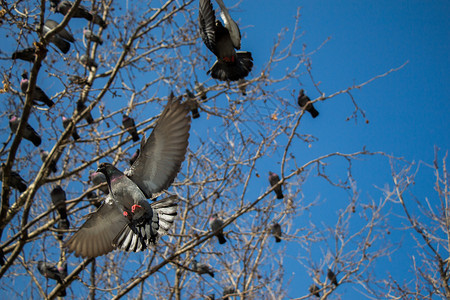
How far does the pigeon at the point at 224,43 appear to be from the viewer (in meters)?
3.13

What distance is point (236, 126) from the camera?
542cm

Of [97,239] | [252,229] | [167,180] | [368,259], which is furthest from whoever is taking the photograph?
[252,229]

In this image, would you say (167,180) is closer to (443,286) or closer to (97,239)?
(97,239)

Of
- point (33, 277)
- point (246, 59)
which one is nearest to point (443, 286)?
point (246, 59)

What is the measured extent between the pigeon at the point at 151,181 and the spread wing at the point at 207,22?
0.74m

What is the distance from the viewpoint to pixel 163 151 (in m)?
3.05

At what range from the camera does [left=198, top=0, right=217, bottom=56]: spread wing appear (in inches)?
122

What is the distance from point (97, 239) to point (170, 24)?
369 centimetres

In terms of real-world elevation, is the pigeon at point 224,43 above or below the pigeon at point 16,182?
above

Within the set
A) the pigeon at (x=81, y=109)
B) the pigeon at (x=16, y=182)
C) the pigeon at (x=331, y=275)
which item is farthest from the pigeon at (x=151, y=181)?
the pigeon at (x=331, y=275)

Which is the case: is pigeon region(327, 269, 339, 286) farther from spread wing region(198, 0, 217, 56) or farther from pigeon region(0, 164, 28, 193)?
pigeon region(0, 164, 28, 193)

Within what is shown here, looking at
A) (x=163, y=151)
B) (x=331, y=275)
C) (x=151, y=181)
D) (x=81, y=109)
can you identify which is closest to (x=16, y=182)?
(x=81, y=109)

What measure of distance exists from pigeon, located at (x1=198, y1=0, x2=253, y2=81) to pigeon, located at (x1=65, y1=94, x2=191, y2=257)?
0.75 m

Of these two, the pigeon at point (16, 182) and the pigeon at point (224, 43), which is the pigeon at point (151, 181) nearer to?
the pigeon at point (224, 43)
